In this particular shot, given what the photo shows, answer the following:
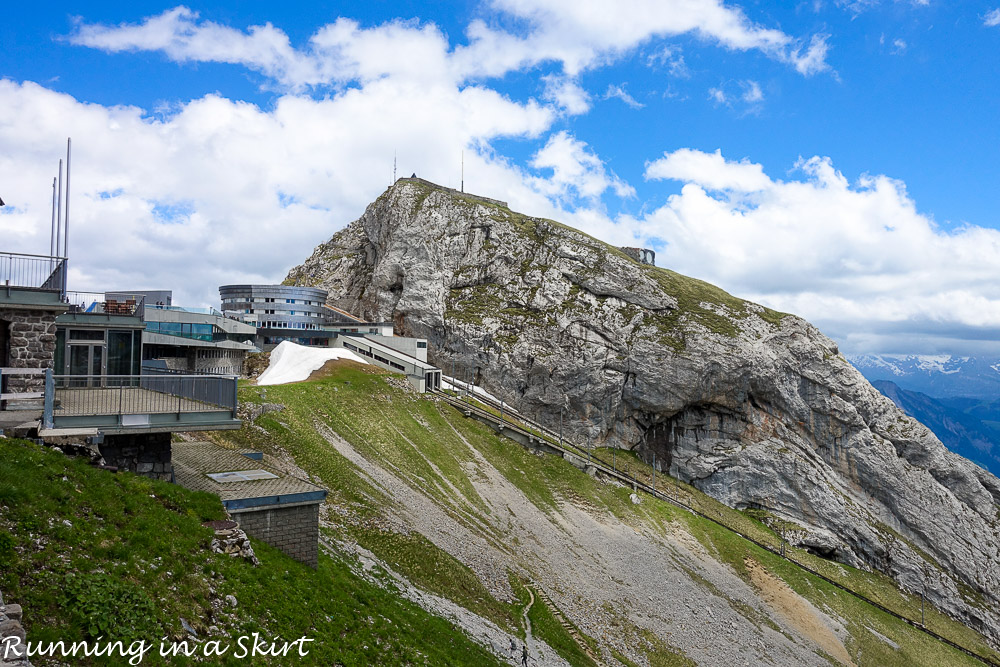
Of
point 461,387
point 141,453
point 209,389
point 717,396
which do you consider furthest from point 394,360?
point 141,453

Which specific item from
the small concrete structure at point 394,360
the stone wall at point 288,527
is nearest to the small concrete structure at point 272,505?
the stone wall at point 288,527

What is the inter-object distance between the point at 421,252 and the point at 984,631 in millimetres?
98541

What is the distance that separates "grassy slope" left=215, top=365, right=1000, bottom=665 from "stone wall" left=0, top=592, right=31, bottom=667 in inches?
950

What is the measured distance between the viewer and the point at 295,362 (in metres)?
67.0

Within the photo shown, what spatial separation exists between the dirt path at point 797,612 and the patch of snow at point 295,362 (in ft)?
165

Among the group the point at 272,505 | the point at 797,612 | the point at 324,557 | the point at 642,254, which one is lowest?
the point at 797,612

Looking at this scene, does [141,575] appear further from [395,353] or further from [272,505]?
[395,353]

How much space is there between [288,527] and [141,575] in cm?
826

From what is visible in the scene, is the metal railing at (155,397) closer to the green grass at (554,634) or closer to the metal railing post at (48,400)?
the metal railing post at (48,400)

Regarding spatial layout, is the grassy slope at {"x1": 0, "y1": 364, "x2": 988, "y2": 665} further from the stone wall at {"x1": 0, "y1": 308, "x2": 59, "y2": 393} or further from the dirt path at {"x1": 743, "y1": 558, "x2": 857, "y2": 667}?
the stone wall at {"x1": 0, "y1": 308, "x2": 59, "y2": 393}

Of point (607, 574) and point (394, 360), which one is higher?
point (394, 360)

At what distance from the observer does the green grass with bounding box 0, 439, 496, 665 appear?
35.5ft

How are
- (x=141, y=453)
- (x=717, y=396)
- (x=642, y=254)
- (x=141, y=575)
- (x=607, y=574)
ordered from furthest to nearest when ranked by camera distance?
1. (x=642, y=254)
2. (x=717, y=396)
3. (x=607, y=574)
4. (x=141, y=453)
5. (x=141, y=575)

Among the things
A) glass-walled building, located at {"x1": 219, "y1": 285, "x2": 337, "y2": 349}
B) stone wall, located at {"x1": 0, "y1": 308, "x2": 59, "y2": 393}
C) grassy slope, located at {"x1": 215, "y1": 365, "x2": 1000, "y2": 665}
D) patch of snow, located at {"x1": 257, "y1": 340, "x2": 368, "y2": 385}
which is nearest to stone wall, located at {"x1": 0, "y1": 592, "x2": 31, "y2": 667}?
stone wall, located at {"x1": 0, "y1": 308, "x2": 59, "y2": 393}
